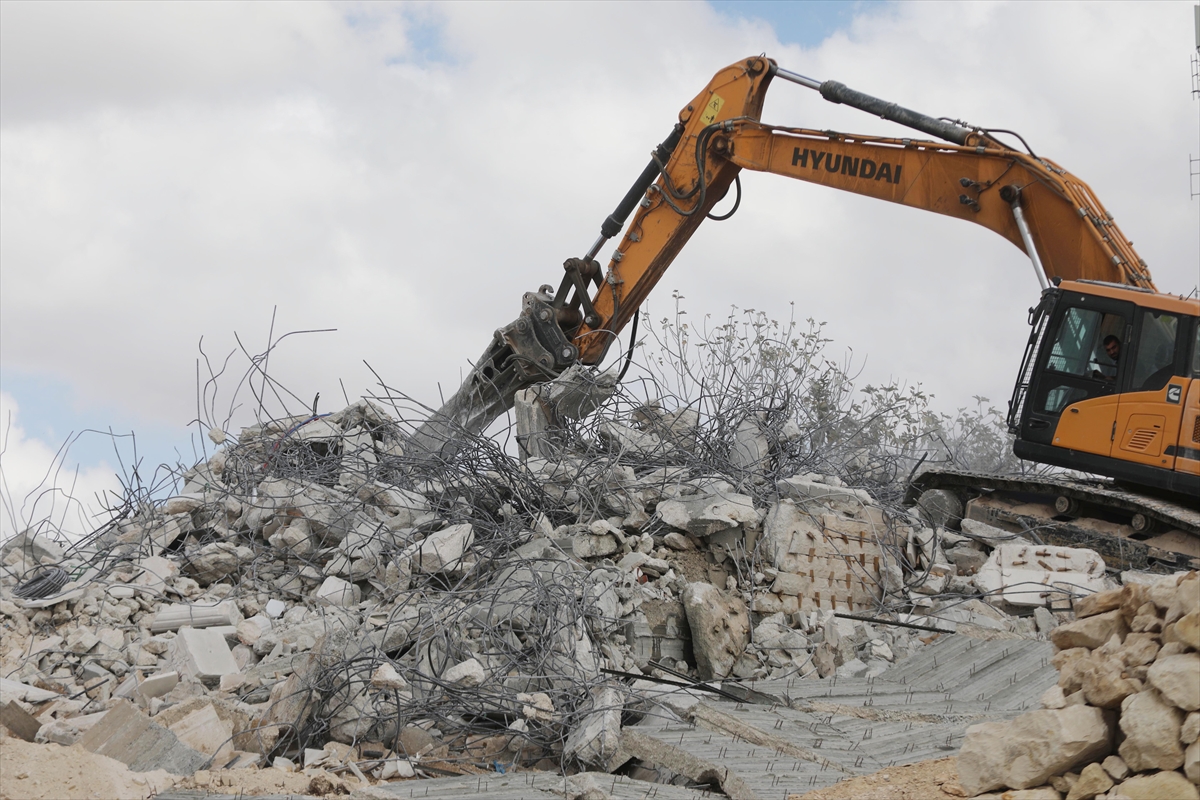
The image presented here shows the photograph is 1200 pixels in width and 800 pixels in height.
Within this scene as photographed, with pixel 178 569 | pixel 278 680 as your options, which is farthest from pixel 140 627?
pixel 278 680

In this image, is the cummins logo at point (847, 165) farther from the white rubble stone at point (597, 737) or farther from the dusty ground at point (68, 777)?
the dusty ground at point (68, 777)

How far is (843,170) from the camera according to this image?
30.2 feet

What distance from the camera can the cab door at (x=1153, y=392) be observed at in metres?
8.11

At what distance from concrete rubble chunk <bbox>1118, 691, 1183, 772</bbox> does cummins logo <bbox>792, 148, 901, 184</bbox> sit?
598cm

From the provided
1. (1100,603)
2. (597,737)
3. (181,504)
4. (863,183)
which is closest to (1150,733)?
(1100,603)

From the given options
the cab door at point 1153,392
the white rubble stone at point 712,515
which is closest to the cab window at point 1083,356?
the cab door at point 1153,392

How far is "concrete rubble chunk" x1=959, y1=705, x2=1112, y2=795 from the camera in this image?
3.79 m

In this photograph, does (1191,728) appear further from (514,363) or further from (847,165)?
(514,363)

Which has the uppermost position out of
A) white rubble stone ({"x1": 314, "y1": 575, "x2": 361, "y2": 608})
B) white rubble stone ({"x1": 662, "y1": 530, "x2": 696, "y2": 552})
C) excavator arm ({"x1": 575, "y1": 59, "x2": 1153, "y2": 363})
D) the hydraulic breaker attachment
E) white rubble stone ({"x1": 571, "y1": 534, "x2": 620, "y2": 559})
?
excavator arm ({"x1": 575, "y1": 59, "x2": 1153, "y2": 363})

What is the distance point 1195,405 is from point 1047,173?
199cm

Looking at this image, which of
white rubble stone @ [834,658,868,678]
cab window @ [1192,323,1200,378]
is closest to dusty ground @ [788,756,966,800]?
white rubble stone @ [834,658,868,678]

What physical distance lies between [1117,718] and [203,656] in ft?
13.9

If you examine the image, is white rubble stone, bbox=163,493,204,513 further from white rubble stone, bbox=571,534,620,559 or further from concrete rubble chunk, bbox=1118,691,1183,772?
concrete rubble chunk, bbox=1118,691,1183,772

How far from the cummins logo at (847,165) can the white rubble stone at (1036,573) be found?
3.10 m
